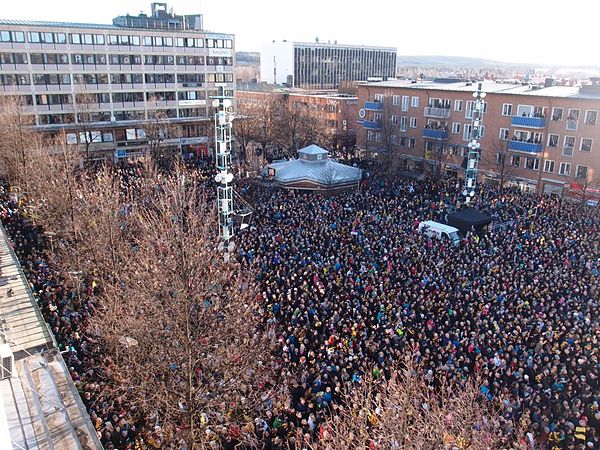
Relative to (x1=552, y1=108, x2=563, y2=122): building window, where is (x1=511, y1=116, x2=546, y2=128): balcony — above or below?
below

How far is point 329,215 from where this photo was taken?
92.4 ft

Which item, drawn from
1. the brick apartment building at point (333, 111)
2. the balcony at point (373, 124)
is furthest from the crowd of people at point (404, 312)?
the brick apartment building at point (333, 111)

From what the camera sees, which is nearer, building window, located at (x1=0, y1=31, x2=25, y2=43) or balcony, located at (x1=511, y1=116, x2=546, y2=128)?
balcony, located at (x1=511, y1=116, x2=546, y2=128)

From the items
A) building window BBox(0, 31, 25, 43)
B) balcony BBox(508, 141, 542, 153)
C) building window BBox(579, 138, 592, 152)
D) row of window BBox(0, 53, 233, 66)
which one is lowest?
balcony BBox(508, 141, 542, 153)

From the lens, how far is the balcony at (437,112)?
43875mm

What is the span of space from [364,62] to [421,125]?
263 feet

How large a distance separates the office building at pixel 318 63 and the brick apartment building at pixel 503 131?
5695cm

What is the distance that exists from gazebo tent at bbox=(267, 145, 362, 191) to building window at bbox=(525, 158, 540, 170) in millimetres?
12641

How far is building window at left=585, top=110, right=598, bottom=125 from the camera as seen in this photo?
34.6 meters

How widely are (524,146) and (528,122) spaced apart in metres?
1.77

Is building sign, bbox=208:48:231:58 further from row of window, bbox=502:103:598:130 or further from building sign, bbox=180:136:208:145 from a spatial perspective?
row of window, bbox=502:103:598:130

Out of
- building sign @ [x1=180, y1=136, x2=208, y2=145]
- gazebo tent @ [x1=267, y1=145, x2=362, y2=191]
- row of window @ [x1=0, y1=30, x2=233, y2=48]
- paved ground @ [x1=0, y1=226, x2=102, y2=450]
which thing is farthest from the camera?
building sign @ [x1=180, y1=136, x2=208, y2=145]

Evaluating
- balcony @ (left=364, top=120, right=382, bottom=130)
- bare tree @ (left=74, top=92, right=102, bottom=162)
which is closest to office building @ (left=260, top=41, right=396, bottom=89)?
balcony @ (left=364, top=120, right=382, bottom=130)

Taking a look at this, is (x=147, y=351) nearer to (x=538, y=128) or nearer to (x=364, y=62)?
(x=538, y=128)
